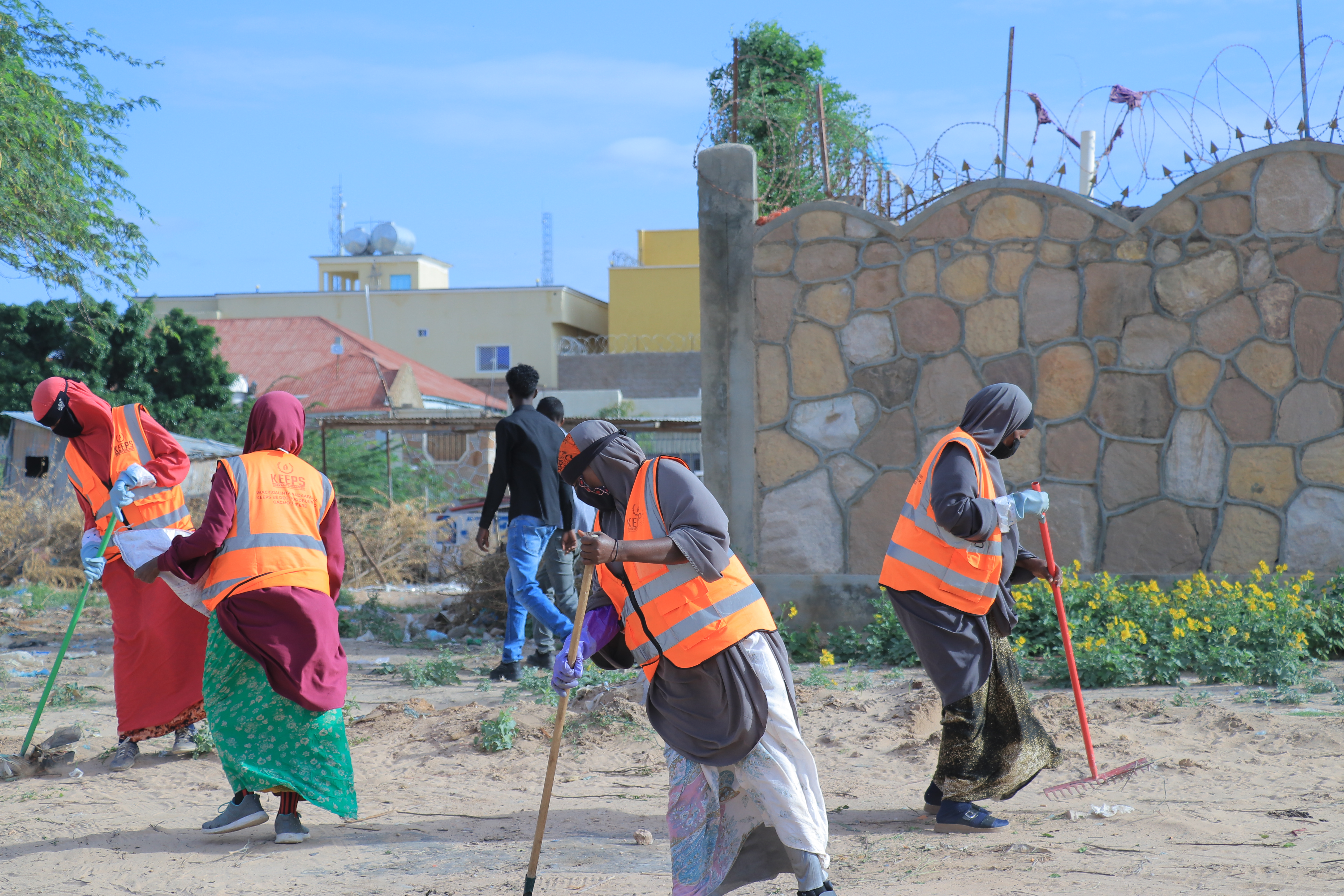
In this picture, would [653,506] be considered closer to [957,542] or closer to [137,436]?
[957,542]

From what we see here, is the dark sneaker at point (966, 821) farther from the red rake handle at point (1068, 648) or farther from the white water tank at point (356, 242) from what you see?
the white water tank at point (356, 242)

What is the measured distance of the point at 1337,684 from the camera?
6203 mm

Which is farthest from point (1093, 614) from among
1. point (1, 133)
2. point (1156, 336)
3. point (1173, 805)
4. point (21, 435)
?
A: point (21, 435)

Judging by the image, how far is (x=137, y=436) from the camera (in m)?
5.43

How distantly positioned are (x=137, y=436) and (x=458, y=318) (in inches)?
1446

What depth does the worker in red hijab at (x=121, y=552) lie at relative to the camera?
5.26 m

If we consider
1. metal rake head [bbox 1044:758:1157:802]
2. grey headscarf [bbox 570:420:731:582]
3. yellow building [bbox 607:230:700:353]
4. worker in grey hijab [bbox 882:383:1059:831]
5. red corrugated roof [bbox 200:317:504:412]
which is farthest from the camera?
yellow building [bbox 607:230:700:353]

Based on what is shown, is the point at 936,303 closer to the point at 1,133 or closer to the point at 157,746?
the point at 157,746

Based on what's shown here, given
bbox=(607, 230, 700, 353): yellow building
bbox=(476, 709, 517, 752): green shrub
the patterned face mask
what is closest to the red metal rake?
the patterned face mask

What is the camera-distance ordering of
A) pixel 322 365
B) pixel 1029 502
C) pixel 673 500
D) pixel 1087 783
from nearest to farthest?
pixel 673 500 → pixel 1029 502 → pixel 1087 783 → pixel 322 365

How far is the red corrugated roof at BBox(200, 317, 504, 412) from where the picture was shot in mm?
28844

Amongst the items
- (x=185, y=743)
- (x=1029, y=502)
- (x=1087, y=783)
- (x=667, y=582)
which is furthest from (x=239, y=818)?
(x=1087, y=783)

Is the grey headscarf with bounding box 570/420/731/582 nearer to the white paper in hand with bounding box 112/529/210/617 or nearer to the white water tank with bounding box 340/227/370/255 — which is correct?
the white paper in hand with bounding box 112/529/210/617

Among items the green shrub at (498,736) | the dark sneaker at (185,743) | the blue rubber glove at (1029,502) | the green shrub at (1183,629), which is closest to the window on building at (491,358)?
the green shrub at (1183,629)
